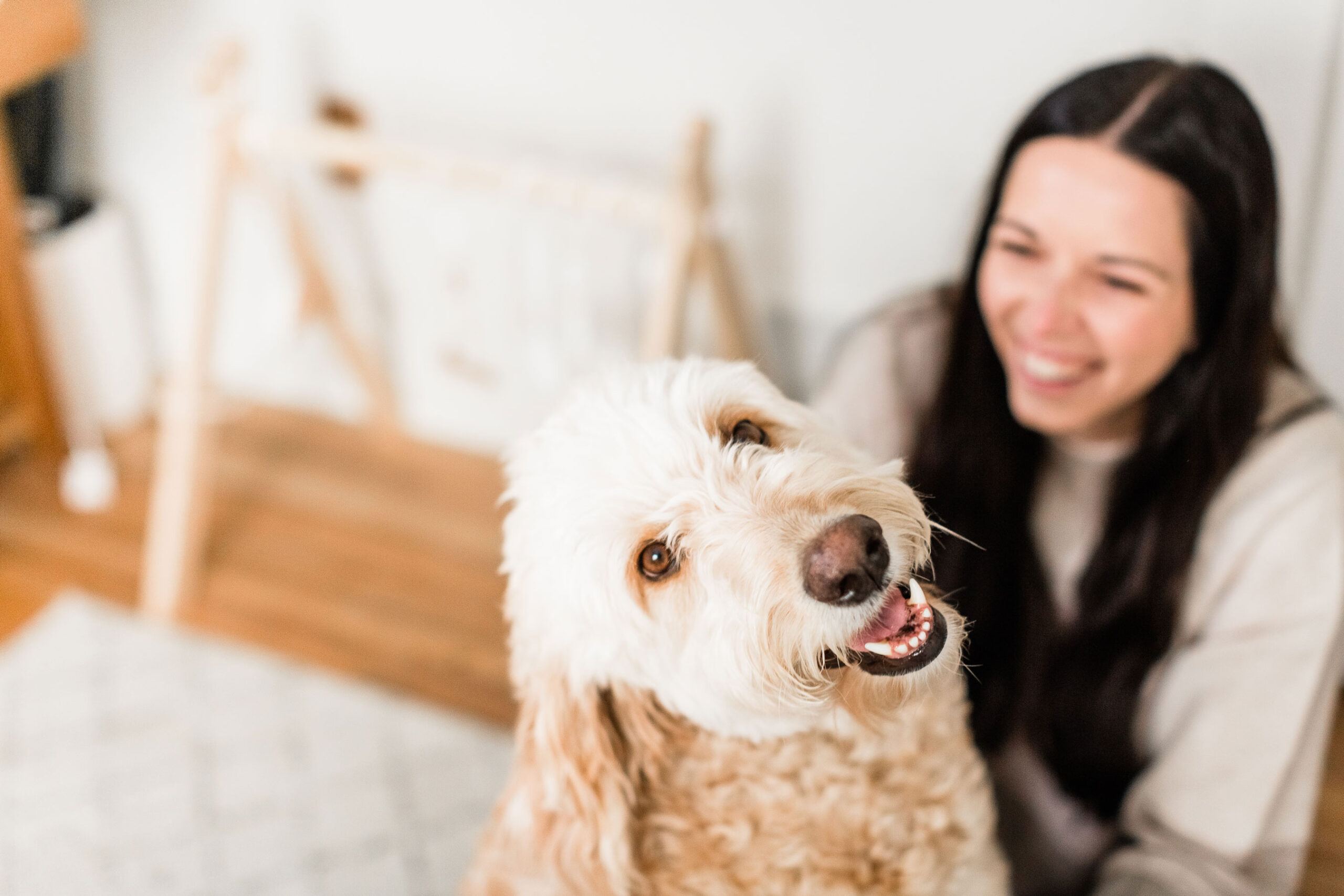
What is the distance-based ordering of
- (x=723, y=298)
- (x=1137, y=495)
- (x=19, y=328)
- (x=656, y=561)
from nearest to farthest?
(x=656, y=561) → (x=1137, y=495) → (x=723, y=298) → (x=19, y=328)

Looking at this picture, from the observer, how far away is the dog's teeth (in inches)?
30.0

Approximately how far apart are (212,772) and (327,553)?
1.73 feet

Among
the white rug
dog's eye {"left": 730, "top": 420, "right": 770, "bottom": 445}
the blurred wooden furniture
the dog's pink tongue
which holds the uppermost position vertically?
dog's eye {"left": 730, "top": 420, "right": 770, "bottom": 445}

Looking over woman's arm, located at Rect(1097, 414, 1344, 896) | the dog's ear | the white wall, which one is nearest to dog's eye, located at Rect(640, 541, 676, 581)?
the dog's ear

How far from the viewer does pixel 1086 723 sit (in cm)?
125

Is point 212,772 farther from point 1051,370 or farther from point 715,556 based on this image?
point 1051,370

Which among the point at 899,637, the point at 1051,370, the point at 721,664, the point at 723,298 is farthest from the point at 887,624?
the point at 723,298

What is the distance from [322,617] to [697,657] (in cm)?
138

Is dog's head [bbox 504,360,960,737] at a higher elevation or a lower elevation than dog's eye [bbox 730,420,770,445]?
lower

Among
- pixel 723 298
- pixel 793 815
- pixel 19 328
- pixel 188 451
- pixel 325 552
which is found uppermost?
pixel 723 298

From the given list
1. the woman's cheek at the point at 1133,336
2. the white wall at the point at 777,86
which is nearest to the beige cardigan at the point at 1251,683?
the woman's cheek at the point at 1133,336

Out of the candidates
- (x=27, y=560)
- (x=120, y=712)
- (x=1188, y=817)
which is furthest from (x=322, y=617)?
(x=1188, y=817)

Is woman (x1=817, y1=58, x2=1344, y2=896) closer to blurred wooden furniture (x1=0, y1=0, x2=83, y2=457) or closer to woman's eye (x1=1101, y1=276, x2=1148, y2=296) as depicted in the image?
woman's eye (x1=1101, y1=276, x2=1148, y2=296)

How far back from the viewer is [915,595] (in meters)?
0.76
